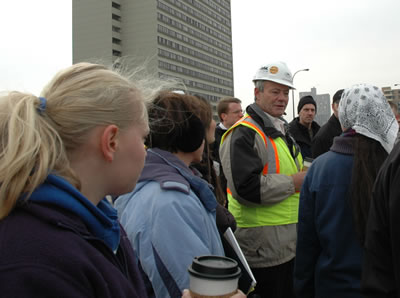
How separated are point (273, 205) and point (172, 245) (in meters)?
1.61

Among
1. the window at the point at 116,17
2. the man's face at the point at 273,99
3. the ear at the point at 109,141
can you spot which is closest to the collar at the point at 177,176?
the ear at the point at 109,141

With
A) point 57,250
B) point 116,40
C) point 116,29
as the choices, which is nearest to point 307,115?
point 57,250

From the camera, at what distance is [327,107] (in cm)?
3812

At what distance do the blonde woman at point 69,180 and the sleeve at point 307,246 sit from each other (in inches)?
53.2

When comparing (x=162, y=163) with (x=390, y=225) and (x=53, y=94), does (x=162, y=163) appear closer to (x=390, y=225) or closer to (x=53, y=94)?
(x=53, y=94)

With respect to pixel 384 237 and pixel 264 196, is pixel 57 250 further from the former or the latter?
pixel 264 196

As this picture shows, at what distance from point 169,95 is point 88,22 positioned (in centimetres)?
8458

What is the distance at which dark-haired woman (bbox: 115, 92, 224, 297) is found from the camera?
1541mm

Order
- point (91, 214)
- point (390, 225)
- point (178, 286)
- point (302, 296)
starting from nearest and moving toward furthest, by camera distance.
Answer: point (91, 214) < point (390, 225) < point (178, 286) < point (302, 296)

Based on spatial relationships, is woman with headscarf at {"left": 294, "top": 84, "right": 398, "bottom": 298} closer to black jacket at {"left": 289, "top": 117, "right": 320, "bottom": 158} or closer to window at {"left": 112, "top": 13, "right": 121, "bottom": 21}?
black jacket at {"left": 289, "top": 117, "right": 320, "bottom": 158}

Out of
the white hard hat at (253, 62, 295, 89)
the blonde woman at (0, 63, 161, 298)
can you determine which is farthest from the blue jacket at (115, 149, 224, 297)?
the white hard hat at (253, 62, 295, 89)

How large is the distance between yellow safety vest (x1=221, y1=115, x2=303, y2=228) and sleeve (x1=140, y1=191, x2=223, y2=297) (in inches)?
55.6

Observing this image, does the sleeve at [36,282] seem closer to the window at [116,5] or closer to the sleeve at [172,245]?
the sleeve at [172,245]

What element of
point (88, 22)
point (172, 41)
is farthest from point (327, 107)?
point (88, 22)
